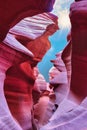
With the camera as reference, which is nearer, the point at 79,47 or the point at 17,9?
the point at 17,9

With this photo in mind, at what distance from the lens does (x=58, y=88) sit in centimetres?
462

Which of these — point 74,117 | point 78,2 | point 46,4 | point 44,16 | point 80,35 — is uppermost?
point 46,4

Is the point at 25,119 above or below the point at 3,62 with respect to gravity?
below

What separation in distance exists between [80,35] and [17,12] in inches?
28.2

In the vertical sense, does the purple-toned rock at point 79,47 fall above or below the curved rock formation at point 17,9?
below

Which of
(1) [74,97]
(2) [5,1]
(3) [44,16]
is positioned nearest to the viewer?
(2) [5,1]

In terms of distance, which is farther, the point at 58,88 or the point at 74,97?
the point at 58,88

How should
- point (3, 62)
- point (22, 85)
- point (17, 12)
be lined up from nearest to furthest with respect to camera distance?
point (17, 12) → point (3, 62) → point (22, 85)

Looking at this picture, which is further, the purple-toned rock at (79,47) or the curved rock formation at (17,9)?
the purple-toned rock at (79,47)

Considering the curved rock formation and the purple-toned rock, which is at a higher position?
the curved rock formation

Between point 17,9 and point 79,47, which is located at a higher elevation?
point 17,9

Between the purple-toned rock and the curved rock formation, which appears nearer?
the curved rock formation

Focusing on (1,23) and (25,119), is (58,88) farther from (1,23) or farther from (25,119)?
(1,23)

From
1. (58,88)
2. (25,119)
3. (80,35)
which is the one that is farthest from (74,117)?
(58,88)
